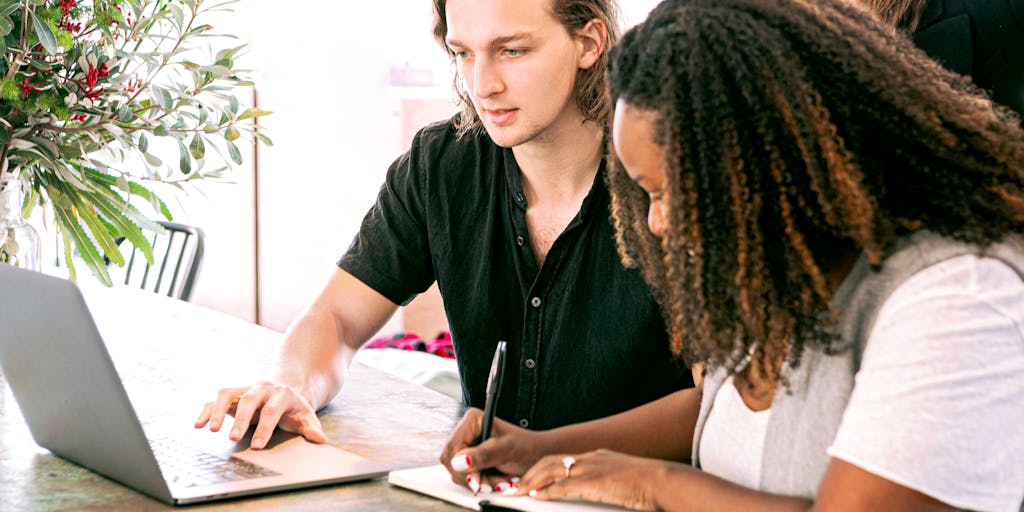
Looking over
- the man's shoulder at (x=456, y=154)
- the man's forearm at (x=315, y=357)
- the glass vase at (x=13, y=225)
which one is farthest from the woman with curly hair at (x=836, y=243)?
the glass vase at (x=13, y=225)

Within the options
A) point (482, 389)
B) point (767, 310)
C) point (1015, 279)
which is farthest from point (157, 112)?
point (1015, 279)

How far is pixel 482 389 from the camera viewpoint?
1698 mm

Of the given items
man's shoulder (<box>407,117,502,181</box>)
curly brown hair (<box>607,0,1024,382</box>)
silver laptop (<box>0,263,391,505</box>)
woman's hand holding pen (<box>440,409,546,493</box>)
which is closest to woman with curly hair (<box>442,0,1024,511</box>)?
curly brown hair (<box>607,0,1024,382</box>)

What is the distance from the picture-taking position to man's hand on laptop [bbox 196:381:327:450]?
1297mm

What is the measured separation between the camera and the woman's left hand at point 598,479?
1031 mm

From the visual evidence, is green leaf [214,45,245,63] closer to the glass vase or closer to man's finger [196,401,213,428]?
the glass vase

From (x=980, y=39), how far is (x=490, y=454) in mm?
1093

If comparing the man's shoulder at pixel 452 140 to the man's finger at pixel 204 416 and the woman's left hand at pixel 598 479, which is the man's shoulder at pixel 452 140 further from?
the woman's left hand at pixel 598 479

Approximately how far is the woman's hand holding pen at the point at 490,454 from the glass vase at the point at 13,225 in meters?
0.75

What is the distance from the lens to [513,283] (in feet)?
5.50

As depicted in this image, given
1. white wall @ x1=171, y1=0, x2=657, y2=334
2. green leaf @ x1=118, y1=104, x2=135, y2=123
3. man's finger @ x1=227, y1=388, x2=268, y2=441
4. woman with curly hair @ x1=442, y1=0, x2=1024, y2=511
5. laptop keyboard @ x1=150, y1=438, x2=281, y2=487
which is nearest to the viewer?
woman with curly hair @ x1=442, y1=0, x2=1024, y2=511

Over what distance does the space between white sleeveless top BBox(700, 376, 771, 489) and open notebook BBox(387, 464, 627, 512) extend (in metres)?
0.11

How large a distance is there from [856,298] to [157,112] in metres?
A: 1.07

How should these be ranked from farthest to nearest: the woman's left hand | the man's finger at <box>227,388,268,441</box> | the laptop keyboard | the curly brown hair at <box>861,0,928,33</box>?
the curly brown hair at <box>861,0,928,33</box> < the man's finger at <box>227,388,268,441</box> < the laptop keyboard < the woman's left hand
